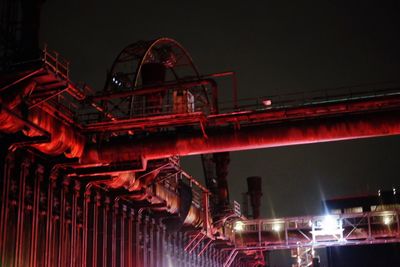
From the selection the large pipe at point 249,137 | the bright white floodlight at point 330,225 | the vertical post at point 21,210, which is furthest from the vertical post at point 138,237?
the bright white floodlight at point 330,225

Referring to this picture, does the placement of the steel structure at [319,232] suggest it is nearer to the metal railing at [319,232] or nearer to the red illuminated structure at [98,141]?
the metal railing at [319,232]

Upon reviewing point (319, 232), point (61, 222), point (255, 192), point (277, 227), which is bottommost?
point (61, 222)

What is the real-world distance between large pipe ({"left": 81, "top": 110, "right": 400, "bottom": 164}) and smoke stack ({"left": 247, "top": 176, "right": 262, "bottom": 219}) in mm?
35774

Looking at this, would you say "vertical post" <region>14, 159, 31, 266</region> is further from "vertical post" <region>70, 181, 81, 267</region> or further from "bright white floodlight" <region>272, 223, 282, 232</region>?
"bright white floodlight" <region>272, 223, 282, 232</region>

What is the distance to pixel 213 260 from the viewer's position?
45.0m

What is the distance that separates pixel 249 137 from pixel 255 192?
121 feet

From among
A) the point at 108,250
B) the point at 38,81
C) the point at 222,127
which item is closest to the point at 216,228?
the point at 108,250

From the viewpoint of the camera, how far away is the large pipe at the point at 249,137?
822 inches

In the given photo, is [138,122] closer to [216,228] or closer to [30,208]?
[30,208]

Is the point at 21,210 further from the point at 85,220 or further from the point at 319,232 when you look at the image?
the point at 319,232

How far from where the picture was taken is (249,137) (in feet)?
71.1

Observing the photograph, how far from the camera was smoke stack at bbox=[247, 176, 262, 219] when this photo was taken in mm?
57125

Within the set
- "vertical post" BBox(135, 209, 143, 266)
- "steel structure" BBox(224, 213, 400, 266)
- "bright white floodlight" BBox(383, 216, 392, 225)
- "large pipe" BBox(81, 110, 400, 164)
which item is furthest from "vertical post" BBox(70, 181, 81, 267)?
"bright white floodlight" BBox(383, 216, 392, 225)

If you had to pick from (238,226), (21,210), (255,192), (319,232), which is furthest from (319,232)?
(21,210)
